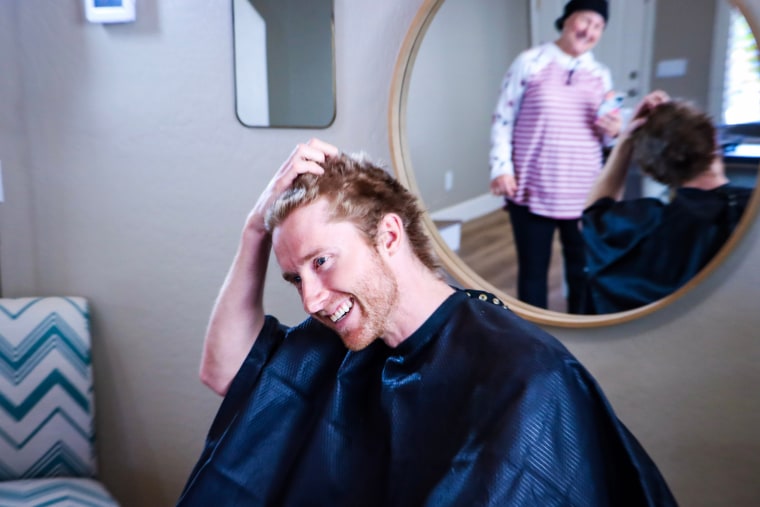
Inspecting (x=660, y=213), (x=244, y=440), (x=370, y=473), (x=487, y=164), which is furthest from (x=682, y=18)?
(x=244, y=440)

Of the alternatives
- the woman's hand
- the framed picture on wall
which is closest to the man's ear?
the woman's hand

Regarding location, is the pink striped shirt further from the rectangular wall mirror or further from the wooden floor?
the rectangular wall mirror

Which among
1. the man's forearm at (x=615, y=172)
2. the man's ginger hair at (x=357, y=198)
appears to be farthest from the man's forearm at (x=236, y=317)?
the man's forearm at (x=615, y=172)

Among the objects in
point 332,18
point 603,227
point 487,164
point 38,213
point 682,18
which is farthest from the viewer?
point 38,213

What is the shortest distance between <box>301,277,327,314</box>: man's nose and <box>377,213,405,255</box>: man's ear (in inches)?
4.7

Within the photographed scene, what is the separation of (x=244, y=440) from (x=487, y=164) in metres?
0.74

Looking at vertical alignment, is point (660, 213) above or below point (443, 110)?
below

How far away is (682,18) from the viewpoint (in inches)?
48.9

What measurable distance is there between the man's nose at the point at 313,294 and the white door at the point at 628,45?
27.1 inches

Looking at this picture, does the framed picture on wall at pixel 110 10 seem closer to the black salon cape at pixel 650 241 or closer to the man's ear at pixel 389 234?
the man's ear at pixel 389 234

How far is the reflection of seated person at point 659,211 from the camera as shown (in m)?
1.27

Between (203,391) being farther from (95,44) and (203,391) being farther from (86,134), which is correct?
(95,44)

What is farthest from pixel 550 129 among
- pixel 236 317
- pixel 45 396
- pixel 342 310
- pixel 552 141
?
pixel 45 396

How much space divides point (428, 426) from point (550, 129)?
686 millimetres
